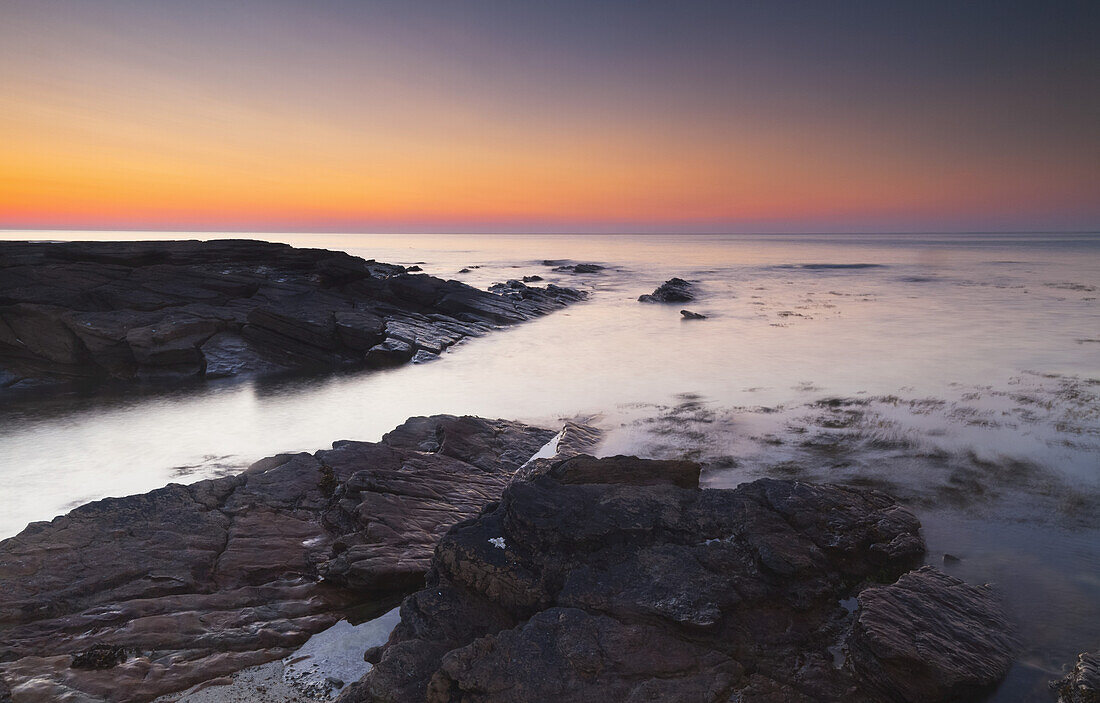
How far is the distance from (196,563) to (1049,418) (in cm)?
1771

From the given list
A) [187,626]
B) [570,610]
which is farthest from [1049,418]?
[187,626]

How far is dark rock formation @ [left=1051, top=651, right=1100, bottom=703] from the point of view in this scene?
4887mm

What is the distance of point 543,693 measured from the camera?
4906 mm

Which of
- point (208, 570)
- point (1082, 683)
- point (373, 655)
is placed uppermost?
point (1082, 683)

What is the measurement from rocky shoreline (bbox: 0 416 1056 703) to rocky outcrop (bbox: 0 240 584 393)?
14.9 meters

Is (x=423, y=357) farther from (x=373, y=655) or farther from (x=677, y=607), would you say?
(x=677, y=607)

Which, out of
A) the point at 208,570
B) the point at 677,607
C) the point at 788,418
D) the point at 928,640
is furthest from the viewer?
the point at 788,418

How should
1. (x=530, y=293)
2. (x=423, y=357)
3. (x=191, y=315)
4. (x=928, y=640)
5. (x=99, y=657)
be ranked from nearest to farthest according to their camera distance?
(x=928, y=640)
(x=99, y=657)
(x=191, y=315)
(x=423, y=357)
(x=530, y=293)

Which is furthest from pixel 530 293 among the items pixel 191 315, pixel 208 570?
pixel 208 570

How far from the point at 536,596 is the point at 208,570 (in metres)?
4.62

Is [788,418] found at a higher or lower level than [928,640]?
lower

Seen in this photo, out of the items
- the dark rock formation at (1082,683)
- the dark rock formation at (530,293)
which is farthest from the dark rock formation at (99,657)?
the dark rock formation at (530,293)

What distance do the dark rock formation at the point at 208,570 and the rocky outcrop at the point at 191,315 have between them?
13765 millimetres

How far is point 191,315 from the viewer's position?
22.8 m
